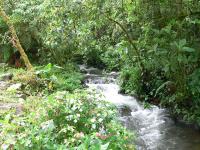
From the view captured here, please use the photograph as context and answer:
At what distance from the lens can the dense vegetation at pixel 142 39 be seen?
7871 mm

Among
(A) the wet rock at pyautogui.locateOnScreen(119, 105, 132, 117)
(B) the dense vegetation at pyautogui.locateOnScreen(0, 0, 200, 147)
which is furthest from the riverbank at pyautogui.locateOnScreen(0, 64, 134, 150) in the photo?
(A) the wet rock at pyautogui.locateOnScreen(119, 105, 132, 117)

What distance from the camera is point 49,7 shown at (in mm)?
9359

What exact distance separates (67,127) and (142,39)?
5721 mm

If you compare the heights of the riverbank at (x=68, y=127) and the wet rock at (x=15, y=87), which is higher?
the riverbank at (x=68, y=127)

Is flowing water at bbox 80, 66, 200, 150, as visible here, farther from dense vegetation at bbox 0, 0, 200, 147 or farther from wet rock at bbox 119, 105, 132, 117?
dense vegetation at bbox 0, 0, 200, 147

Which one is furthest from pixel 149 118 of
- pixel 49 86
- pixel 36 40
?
pixel 36 40

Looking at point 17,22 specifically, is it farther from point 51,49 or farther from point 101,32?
point 101,32

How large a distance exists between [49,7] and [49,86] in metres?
2.13

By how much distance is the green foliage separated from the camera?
3.79m

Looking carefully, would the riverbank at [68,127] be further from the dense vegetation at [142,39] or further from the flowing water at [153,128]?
the dense vegetation at [142,39]

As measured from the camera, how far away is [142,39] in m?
9.45

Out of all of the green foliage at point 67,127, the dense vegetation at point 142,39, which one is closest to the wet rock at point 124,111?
the dense vegetation at point 142,39

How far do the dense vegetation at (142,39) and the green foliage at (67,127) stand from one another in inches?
132

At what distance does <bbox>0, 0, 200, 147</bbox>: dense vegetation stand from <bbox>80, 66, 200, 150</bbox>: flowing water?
11.6 inches
